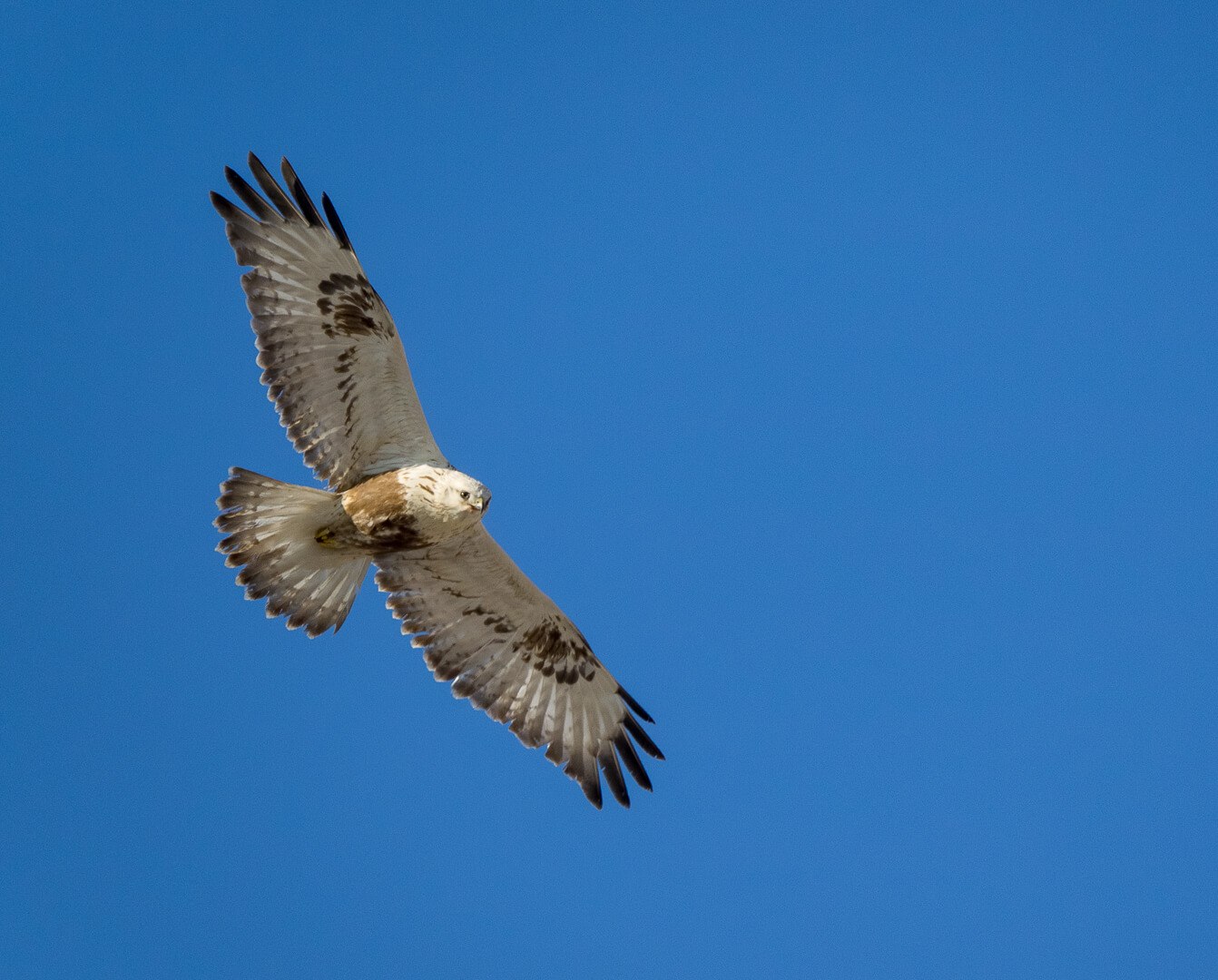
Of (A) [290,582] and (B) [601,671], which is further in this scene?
(B) [601,671]

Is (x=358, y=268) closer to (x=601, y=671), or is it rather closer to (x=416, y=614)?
(x=416, y=614)

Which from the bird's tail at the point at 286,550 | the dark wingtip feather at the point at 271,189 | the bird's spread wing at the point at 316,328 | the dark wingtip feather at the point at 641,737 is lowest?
the bird's tail at the point at 286,550

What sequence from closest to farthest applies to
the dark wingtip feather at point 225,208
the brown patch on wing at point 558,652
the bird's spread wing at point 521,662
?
the dark wingtip feather at point 225,208 < the bird's spread wing at point 521,662 < the brown patch on wing at point 558,652

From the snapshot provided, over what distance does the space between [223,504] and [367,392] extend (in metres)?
1.00

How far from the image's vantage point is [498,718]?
29.6 feet

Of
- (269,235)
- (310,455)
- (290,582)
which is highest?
(269,235)

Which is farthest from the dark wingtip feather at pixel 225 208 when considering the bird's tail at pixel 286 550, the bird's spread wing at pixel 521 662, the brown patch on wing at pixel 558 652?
the brown patch on wing at pixel 558 652

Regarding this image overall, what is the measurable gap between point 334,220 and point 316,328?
59 cm

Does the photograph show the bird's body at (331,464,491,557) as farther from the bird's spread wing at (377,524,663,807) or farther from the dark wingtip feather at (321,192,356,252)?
the dark wingtip feather at (321,192,356,252)

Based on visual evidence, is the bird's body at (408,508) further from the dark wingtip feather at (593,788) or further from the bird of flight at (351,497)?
the dark wingtip feather at (593,788)

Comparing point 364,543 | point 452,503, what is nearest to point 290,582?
point 364,543

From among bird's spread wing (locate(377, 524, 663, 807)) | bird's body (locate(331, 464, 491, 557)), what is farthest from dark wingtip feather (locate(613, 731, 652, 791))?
bird's body (locate(331, 464, 491, 557))

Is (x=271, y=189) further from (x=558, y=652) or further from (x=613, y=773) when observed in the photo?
(x=613, y=773)

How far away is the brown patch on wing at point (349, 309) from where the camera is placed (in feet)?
26.8
